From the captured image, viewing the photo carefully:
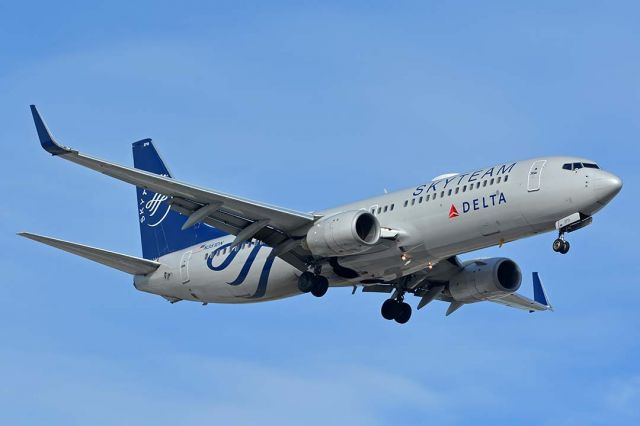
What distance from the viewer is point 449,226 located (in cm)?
5175

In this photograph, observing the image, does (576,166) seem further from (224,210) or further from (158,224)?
(158,224)

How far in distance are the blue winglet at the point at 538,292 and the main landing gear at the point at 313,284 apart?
12944 millimetres

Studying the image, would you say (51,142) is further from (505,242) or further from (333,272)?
(505,242)

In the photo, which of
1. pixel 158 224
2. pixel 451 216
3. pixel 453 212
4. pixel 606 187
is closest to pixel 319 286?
pixel 451 216

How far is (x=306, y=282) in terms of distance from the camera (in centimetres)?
5444

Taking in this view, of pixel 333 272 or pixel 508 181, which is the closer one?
pixel 508 181

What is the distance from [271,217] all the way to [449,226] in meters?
6.69

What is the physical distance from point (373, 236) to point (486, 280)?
294 inches

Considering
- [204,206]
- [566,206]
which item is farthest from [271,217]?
[566,206]

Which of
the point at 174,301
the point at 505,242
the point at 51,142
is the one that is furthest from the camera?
the point at 174,301

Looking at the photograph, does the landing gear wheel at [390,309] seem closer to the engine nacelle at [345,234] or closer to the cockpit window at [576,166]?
the engine nacelle at [345,234]

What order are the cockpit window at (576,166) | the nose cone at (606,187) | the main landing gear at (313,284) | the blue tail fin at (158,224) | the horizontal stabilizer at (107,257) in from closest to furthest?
the nose cone at (606,187) → the cockpit window at (576,166) → the horizontal stabilizer at (107,257) → the main landing gear at (313,284) → the blue tail fin at (158,224)

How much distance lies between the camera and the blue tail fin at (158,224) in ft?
200

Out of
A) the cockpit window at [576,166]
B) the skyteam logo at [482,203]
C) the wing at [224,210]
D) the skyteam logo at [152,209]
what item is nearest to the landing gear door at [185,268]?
the skyteam logo at [152,209]
